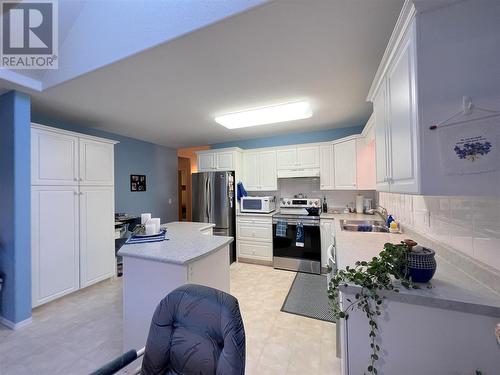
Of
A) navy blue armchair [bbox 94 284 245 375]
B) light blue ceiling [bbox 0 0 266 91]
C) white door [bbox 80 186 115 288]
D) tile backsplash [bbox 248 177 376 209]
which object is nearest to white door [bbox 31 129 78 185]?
white door [bbox 80 186 115 288]

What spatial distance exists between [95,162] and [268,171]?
9.10 ft

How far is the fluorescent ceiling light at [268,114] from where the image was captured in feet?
A: 8.41

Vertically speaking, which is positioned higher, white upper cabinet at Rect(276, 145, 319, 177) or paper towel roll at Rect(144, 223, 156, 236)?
white upper cabinet at Rect(276, 145, 319, 177)

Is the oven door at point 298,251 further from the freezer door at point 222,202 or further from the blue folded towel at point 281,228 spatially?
the freezer door at point 222,202

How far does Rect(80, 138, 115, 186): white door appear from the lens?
2758 mm

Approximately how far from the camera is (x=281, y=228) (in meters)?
3.51

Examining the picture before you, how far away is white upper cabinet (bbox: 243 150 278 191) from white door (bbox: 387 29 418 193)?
269cm

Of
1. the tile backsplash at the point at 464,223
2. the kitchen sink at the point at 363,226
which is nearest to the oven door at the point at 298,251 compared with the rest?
the kitchen sink at the point at 363,226

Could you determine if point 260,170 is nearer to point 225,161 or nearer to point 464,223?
point 225,161

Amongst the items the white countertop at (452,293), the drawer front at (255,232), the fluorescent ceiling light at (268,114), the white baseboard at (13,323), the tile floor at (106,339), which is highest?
the fluorescent ceiling light at (268,114)

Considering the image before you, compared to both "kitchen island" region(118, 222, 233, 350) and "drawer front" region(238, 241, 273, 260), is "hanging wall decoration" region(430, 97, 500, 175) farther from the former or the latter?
"drawer front" region(238, 241, 273, 260)

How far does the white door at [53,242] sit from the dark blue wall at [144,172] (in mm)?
1112

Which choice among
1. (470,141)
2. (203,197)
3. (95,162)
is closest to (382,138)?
(470,141)

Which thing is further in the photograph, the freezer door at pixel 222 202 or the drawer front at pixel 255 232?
the freezer door at pixel 222 202
